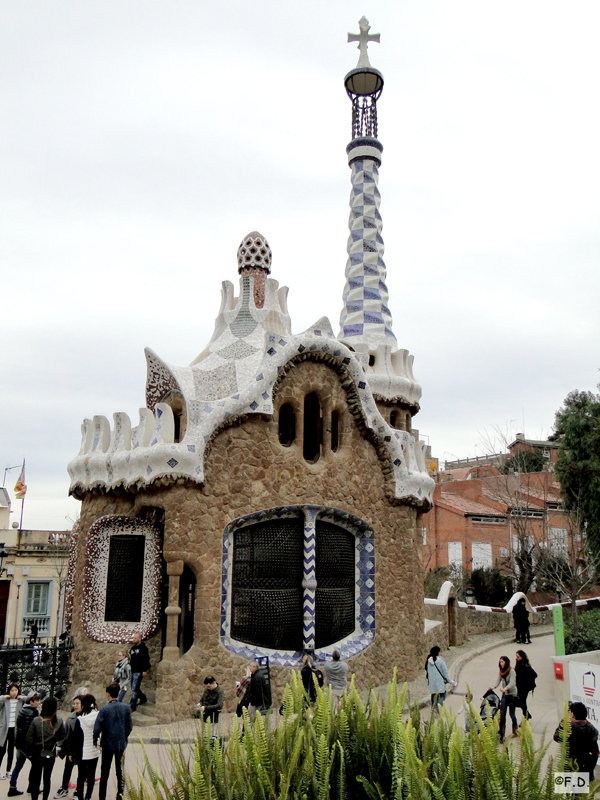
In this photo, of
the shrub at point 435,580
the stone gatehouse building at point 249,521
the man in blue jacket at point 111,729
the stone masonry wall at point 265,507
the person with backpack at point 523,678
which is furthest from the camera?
the shrub at point 435,580

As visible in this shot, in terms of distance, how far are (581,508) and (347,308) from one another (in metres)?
8.89

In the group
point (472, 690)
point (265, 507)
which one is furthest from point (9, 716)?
point (472, 690)

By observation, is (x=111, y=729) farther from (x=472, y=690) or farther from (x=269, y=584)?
(x=472, y=690)

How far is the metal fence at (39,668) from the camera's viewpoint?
9.69m

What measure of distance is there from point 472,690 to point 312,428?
4687 mm

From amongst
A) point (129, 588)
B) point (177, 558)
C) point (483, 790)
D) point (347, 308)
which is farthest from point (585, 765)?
point (347, 308)

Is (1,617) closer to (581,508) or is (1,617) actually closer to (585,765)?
(581,508)

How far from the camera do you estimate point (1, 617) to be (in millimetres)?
23141

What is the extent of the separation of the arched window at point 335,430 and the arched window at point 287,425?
2.29 ft

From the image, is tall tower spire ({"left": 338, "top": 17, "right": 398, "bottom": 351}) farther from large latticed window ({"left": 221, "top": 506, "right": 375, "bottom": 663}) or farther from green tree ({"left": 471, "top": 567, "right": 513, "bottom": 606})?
green tree ({"left": 471, "top": 567, "right": 513, "bottom": 606})

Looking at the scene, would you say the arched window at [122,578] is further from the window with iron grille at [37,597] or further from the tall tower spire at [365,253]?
the window with iron grille at [37,597]

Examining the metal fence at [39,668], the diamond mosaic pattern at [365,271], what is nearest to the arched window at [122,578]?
the metal fence at [39,668]

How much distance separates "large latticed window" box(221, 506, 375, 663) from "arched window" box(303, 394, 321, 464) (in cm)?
95

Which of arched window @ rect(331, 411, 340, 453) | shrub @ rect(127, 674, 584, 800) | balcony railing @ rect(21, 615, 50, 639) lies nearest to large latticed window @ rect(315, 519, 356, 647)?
arched window @ rect(331, 411, 340, 453)
